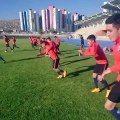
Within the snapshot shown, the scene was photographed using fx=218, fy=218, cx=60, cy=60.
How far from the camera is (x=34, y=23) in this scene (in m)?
174

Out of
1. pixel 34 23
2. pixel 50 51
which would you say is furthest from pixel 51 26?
pixel 50 51

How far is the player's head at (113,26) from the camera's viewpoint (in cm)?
406

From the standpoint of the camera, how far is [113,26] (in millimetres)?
4117

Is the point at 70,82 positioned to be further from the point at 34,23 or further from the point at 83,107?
the point at 34,23

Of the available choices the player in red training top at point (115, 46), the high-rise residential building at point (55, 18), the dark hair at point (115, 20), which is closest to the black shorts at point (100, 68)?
the player in red training top at point (115, 46)

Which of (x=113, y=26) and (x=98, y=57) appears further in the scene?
(x=98, y=57)

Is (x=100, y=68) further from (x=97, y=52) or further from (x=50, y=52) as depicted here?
(x=50, y=52)

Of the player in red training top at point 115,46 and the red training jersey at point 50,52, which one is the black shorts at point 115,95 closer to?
the player in red training top at point 115,46

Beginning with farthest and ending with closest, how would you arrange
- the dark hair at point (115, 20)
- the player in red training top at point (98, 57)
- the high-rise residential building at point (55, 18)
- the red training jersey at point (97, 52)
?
the high-rise residential building at point (55, 18)
the player in red training top at point (98, 57)
the red training jersey at point (97, 52)
the dark hair at point (115, 20)

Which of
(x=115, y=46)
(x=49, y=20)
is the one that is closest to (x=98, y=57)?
(x=115, y=46)

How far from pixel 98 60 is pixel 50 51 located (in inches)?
132

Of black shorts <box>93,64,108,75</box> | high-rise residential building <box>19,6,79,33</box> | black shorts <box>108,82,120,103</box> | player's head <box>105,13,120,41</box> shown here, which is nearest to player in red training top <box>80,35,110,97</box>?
black shorts <box>93,64,108,75</box>

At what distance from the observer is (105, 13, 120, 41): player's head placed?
160 inches

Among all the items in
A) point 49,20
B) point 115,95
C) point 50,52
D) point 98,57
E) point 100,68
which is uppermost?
point 49,20
